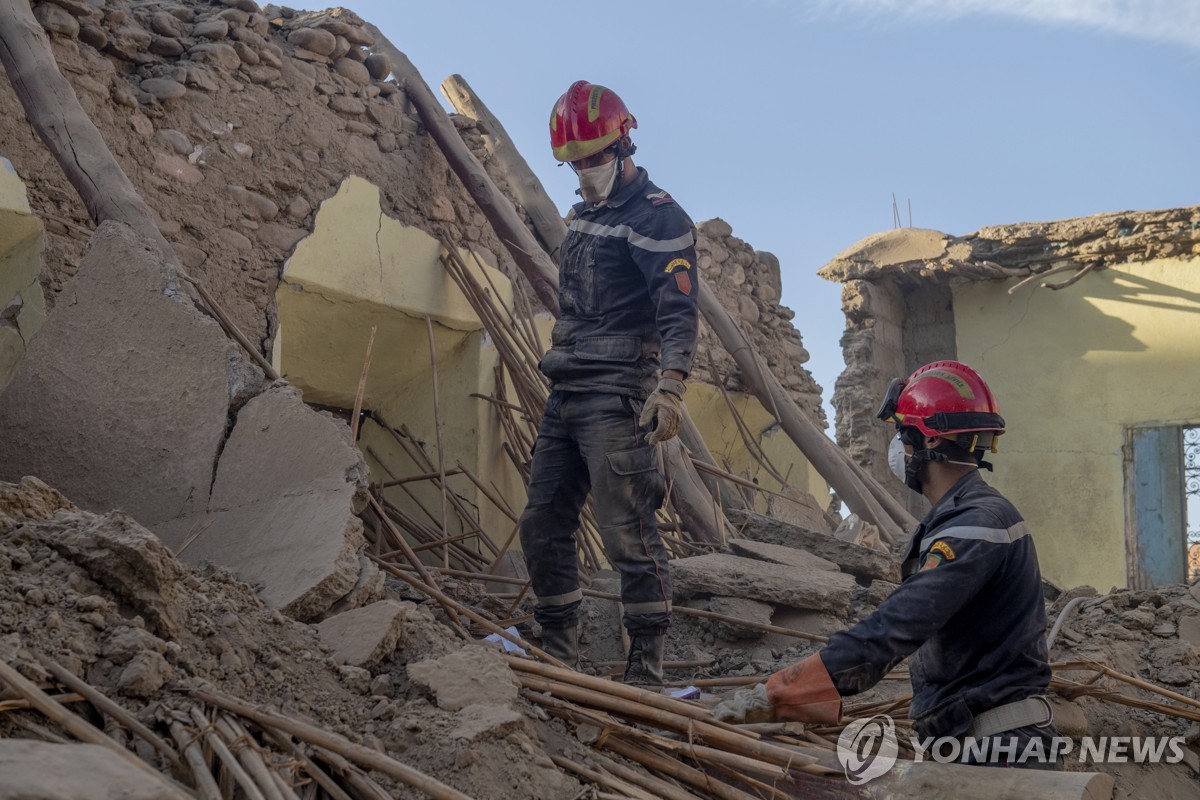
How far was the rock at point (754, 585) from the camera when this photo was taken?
184 inches

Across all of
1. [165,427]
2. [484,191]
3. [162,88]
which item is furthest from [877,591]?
[162,88]

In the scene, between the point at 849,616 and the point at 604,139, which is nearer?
the point at 604,139

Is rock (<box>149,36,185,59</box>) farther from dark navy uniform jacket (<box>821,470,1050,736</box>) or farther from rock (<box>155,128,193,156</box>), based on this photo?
dark navy uniform jacket (<box>821,470,1050,736</box>)

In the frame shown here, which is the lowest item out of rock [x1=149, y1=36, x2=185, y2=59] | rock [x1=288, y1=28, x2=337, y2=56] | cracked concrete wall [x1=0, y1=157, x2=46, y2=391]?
cracked concrete wall [x1=0, y1=157, x2=46, y2=391]

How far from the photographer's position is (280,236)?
5.67 meters

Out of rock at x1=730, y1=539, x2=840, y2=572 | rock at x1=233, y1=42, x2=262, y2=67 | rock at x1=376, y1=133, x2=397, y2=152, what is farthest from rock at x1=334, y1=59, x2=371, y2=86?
rock at x1=730, y1=539, x2=840, y2=572

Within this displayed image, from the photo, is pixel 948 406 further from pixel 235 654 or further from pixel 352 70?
pixel 352 70

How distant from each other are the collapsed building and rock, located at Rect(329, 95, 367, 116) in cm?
5

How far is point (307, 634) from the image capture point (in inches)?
112

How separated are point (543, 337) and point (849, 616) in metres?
2.70

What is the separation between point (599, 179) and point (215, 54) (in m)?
2.46

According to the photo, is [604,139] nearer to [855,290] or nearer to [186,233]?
[186,233]

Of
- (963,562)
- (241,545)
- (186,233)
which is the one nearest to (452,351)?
(186,233)

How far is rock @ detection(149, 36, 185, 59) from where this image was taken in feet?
17.9
